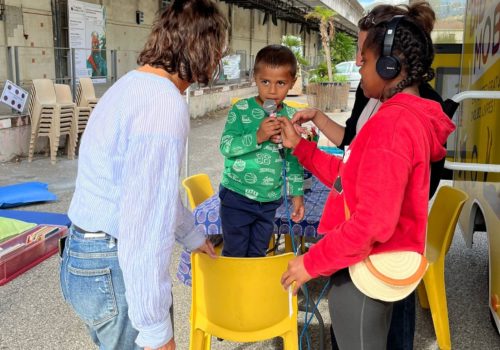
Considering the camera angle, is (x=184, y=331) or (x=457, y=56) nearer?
(x=184, y=331)

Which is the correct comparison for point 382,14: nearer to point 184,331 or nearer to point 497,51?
point 497,51

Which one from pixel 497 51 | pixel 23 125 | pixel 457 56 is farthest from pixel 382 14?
pixel 23 125

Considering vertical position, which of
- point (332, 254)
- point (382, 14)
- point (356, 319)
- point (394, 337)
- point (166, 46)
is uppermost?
point (382, 14)

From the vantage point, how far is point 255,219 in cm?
276

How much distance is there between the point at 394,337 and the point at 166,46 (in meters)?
1.50

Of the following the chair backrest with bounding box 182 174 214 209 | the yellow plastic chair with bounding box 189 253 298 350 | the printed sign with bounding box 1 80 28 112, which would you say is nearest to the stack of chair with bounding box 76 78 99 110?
the printed sign with bounding box 1 80 28 112

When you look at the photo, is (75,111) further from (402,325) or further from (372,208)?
(372,208)

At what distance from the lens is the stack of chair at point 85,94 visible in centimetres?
884

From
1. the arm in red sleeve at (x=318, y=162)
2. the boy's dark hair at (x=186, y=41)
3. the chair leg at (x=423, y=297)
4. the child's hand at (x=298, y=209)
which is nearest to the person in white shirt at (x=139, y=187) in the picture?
the boy's dark hair at (x=186, y=41)

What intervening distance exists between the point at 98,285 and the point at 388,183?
0.87 metres

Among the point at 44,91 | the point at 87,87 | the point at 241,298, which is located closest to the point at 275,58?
the point at 241,298

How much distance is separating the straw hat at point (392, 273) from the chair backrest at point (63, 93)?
776cm

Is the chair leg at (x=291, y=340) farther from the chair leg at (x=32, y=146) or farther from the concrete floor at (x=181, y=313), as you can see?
the chair leg at (x=32, y=146)

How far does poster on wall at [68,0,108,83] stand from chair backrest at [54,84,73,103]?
36.3 inches
